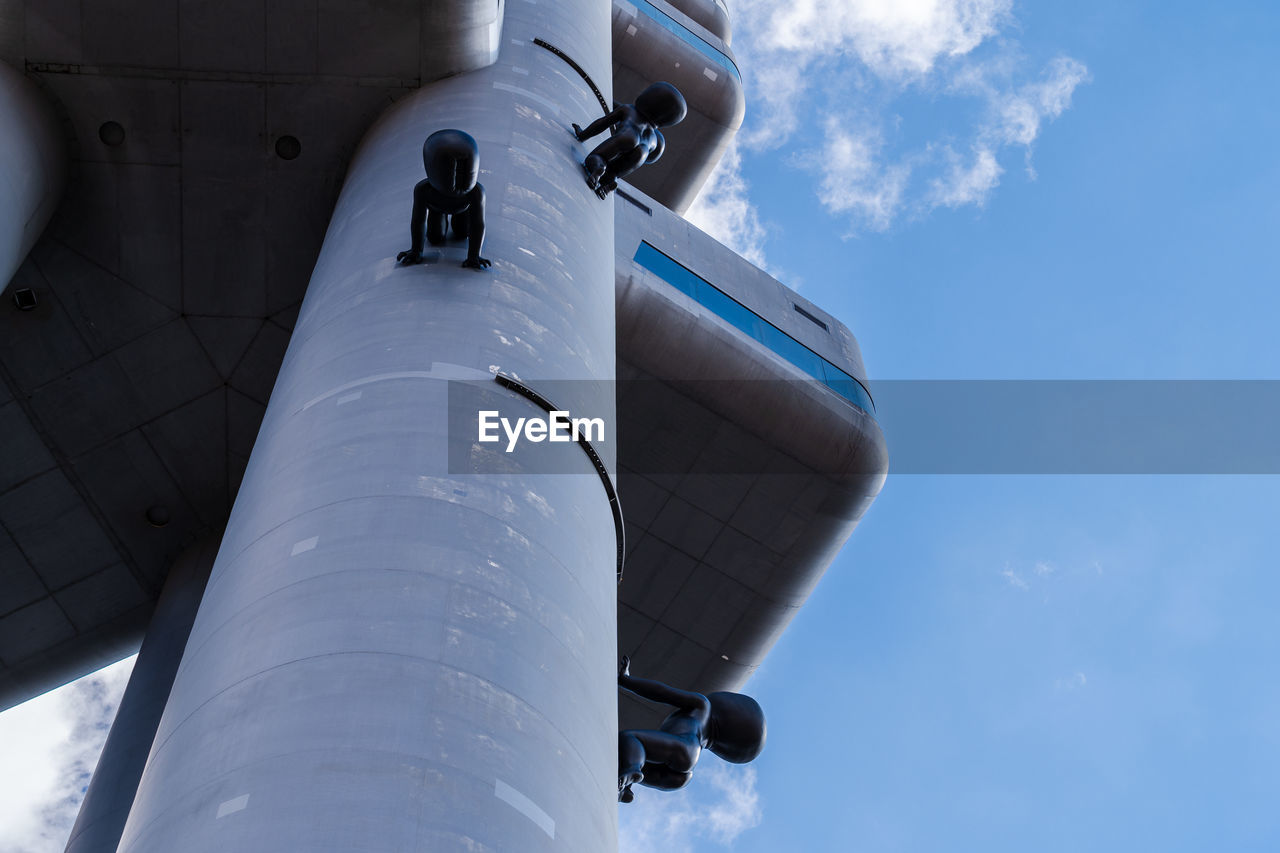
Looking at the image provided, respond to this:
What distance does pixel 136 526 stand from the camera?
58.5 feet

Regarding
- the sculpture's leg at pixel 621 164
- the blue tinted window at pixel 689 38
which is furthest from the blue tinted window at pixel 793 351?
the blue tinted window at pixel 689 38

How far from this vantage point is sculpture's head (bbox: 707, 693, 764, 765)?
11.5 metres

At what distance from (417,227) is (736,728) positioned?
522 centimetres

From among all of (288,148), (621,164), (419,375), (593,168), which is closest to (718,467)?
(621,164)

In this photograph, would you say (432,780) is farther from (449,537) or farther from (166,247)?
(166,247)

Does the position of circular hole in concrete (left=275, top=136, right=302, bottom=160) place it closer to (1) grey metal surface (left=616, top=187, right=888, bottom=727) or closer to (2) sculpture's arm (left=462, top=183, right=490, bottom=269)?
(1) grey metal surface (left=616, top=187, right=888, bottom=727)

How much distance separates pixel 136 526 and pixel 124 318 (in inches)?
135

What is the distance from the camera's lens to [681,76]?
2945 cm

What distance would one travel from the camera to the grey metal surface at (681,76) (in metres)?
28.9

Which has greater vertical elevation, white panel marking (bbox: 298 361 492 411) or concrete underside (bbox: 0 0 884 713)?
concrete underside (bbox: 0 0 884 713)

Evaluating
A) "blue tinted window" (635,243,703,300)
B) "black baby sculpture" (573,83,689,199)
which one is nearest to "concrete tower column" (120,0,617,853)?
"black baby sculpture" (573,83,689,199)

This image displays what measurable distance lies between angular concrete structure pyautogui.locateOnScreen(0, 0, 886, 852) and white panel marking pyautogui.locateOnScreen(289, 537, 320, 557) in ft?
0.18

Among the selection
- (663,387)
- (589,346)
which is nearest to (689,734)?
(589,346)

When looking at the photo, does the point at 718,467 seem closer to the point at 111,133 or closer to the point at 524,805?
the point at 111,133
